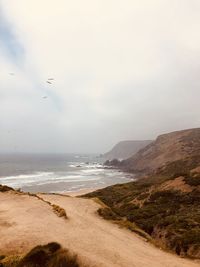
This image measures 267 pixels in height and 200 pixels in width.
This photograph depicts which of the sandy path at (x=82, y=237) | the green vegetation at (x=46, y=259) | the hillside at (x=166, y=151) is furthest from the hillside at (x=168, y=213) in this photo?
Result: the hillside at (x=166, y=151)

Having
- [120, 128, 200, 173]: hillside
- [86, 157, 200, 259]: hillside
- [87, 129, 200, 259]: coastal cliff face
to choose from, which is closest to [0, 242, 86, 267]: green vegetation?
[86, 157, 200, 259]: hillside

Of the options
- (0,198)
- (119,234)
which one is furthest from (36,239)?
(0,198)

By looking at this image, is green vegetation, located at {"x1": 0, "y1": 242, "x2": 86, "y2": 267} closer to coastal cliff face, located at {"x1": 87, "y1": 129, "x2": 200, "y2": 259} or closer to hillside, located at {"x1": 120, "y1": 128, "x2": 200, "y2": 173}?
coastal cliff face, located at {"x1": 87, "y1": 129, "x2": 200, "y2": 259}

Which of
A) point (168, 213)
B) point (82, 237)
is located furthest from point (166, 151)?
point (82, 237)

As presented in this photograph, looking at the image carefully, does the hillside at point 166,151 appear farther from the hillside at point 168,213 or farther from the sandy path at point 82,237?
the sandy path at point 82,237

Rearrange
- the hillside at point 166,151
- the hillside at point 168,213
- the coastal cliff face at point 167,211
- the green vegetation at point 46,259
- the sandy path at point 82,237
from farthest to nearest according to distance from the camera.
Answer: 1. the hillside at point 166,151
2. the coastal cliff face at point 167,211
3. the hillside at point 168,213
4. the sandy path at point 82,237
5. the green vegetation at point 46,259

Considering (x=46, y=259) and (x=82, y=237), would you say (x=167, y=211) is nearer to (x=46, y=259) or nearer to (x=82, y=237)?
(x=82, y=237)
